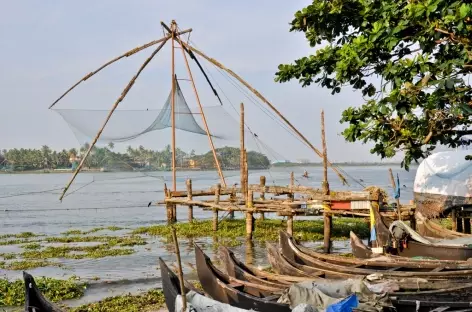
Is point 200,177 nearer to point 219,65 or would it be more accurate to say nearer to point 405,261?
point 219,65

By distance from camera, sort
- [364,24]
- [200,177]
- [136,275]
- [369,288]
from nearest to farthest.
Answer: [369,288] < [364,24] < [136,275] < [200,177]

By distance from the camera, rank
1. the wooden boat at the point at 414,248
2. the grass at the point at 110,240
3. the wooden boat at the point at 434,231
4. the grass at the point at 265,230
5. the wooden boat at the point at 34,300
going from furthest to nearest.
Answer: the grass at the point at 265,230
the grass at the point at 110,240
the wooden boat at the point at 434,231
the wooden boat at the point at 414,248
the wooden boat at the point at 34,300

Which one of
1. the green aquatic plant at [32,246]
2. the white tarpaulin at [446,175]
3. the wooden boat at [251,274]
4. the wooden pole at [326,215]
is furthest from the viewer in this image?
the green aquatic plant at [32,246]

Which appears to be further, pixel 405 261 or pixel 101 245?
pixel 101 245

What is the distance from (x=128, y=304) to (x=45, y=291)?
1.90 meters

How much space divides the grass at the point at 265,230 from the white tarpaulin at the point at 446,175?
2.62 meters

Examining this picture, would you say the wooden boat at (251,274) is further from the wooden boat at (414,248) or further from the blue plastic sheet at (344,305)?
the wooden boat at (414,248)

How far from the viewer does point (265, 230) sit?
18.4 m

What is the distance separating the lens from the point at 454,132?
8703 millimetres

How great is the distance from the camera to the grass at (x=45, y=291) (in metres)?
9.36

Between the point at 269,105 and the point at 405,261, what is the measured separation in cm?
852

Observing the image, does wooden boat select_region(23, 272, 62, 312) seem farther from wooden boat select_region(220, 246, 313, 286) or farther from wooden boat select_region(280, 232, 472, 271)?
wooden boat select_region(280, 232, 472, 271)

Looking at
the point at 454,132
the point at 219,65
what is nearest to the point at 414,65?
the point at 454,132

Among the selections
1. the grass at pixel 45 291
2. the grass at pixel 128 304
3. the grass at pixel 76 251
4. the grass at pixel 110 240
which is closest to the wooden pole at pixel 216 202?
the grass at pixel 110 240
